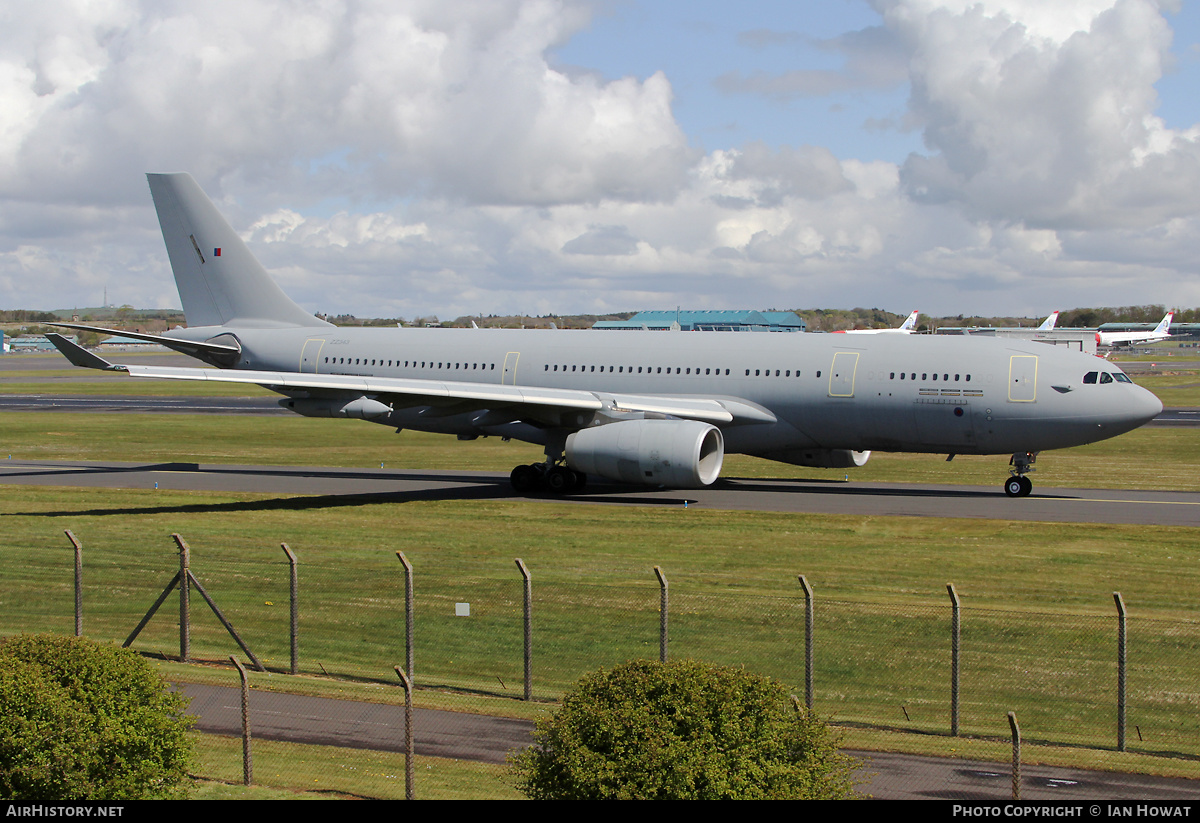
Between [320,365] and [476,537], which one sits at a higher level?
[320,365]

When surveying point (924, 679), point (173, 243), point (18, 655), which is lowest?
point (924, 679)

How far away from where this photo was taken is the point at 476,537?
2492cm

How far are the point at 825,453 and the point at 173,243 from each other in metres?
23.8

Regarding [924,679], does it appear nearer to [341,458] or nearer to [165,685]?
[165,685]

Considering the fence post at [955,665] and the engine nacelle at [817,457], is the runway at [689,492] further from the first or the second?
the fence post at [955,665]

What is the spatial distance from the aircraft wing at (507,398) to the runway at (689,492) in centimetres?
229

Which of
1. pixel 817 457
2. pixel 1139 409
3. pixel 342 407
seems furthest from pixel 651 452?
pixel 1139 409

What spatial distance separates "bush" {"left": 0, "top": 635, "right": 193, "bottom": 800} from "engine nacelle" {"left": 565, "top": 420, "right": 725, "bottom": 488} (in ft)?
66.6

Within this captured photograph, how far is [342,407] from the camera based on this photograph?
1246 inches

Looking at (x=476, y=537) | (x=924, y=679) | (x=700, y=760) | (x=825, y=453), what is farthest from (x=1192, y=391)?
(x=700, y=760)

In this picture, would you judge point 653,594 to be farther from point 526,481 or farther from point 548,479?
point 526,481

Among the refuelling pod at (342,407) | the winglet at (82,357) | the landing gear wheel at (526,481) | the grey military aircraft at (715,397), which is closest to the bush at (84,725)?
the winglet at (82,357)

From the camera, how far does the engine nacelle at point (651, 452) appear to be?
2902 cm
